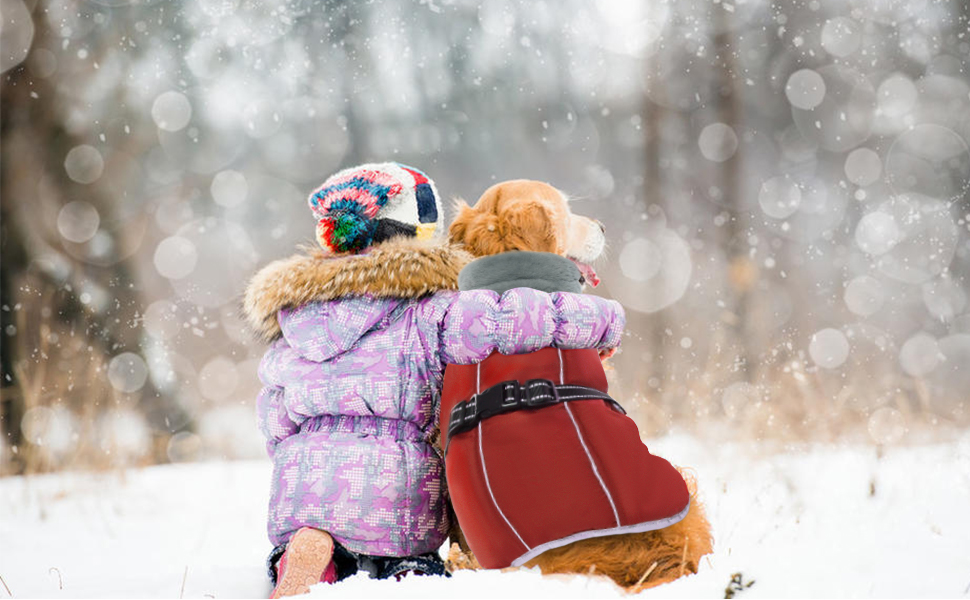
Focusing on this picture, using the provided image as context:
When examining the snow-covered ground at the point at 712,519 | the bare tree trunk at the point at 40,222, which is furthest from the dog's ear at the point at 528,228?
the bare tree trunk at the point at 40,222

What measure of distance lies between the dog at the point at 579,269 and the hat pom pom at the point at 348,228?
0.26m

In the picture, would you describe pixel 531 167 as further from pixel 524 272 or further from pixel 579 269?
pixel 524 272

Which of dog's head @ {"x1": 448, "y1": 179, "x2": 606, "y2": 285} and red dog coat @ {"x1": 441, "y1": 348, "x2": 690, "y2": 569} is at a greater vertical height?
dog's head @ {"x1": 448, "y1": 179, "x2": 606, "y2": 285}

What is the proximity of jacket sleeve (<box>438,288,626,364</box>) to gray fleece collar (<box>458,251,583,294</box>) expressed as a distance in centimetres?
5

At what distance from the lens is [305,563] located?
1.67 m

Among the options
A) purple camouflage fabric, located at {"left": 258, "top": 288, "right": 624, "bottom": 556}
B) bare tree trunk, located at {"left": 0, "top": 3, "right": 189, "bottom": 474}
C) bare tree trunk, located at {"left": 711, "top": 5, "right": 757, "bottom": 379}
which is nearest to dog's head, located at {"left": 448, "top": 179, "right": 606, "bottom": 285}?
purple camouflage fabric, located at {"left": 258, "top": 288, "right": 624, "bottom": 556}

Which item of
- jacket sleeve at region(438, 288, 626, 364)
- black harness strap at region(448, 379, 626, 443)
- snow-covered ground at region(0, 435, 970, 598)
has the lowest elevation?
snow-covered ground at region(0, 435, 970, 598)

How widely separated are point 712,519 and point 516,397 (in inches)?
56.5

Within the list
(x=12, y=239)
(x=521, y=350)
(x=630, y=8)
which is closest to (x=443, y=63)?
(x=630, y=8)

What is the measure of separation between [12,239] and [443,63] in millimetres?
4284

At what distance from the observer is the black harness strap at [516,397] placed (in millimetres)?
1541

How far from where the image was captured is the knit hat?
2064 mm

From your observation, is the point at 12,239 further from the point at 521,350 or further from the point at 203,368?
the point at 521,350

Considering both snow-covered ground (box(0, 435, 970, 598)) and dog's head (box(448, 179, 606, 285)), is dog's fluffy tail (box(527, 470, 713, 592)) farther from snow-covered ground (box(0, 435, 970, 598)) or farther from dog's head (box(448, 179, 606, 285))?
dog's head (box(448, 179, 606, 285))
